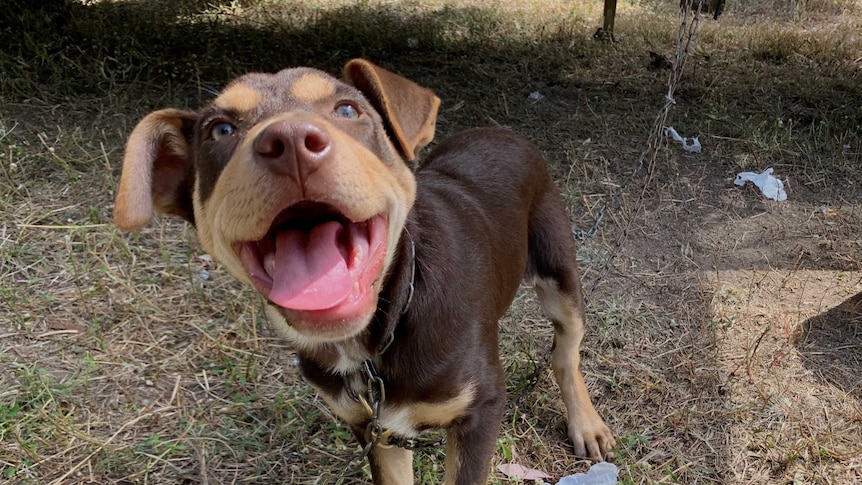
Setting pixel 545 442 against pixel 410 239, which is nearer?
pixel 410 239

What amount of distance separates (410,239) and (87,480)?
166 cm

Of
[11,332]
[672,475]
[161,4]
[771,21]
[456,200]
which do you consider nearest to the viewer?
[456,200]

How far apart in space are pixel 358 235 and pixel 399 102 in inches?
20.2

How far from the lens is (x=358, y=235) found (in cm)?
164

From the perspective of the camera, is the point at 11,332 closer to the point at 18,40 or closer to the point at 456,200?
the point at 456,200

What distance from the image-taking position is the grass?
2.66 m

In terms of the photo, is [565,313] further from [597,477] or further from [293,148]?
[293,148]

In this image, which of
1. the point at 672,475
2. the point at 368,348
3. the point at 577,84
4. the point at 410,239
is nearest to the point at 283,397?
the point at 368,348

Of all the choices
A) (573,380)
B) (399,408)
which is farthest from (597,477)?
(399,408)

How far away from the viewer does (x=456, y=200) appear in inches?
93.4

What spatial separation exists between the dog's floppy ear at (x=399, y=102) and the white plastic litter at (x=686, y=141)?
343cm

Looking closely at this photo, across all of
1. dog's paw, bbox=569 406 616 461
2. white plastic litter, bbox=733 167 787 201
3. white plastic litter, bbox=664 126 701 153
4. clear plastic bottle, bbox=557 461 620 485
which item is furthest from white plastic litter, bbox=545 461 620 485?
white plastic litter, bbox=664 126 701 153

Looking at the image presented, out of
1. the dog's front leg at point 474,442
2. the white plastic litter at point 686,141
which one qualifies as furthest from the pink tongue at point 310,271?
the white plastic litter at point 686,141

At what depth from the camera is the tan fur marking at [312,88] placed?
183cm
